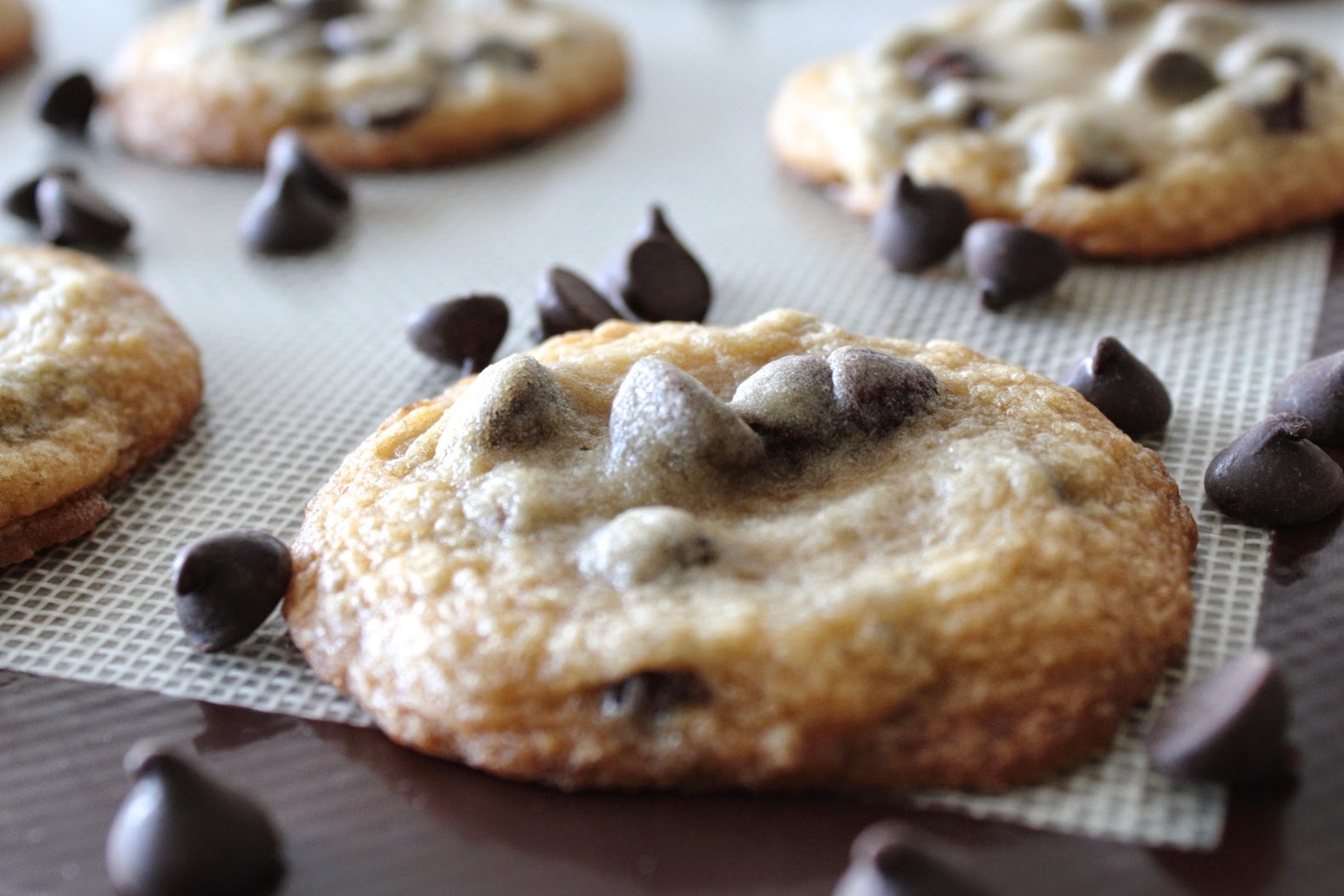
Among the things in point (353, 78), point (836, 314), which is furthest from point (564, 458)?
point (353, 78)

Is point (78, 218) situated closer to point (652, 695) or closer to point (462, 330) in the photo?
point (462, 330)

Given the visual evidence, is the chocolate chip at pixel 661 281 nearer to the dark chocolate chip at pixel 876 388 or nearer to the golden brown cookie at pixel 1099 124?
the golden brown cookie at pixel 1099 124

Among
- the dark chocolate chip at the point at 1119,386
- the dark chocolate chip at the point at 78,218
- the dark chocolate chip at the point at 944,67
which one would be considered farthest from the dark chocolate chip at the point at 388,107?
the dark chocolate chip at the point at 1119,386

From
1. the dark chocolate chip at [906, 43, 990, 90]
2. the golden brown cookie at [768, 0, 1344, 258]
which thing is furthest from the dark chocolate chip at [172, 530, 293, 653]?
the dark chocolate chip at [906, 43, 990, 90]

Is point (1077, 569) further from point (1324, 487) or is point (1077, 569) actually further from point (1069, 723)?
point (1324, 487)

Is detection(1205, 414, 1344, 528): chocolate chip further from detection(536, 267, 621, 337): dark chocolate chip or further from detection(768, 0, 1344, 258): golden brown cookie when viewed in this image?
detection(536, 267, 621, 337): dark chocolate chip

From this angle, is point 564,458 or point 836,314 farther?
point 836,314
